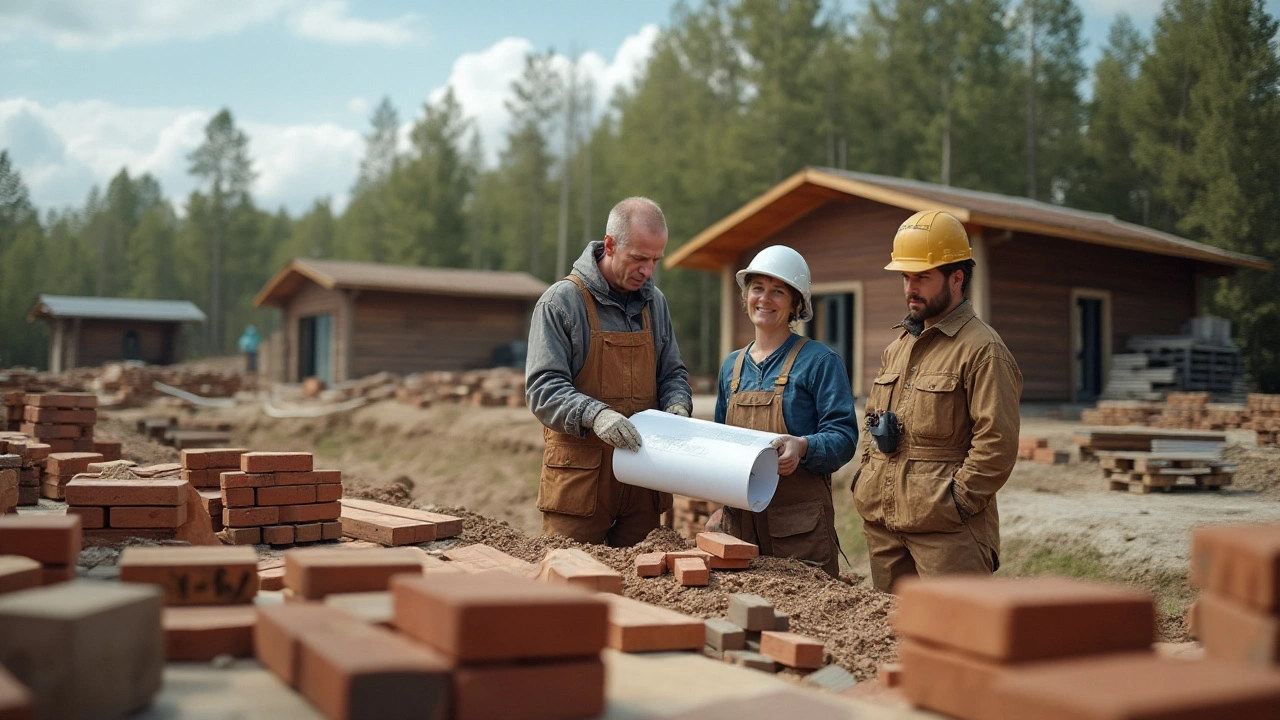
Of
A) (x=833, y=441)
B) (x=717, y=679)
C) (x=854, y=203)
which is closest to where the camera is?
(x=717, y=679)

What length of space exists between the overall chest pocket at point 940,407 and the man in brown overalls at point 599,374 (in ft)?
4.00

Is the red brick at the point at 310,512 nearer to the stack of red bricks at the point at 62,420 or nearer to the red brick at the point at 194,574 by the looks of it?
the red brick at the point at 194,574

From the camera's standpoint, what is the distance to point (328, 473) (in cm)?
459

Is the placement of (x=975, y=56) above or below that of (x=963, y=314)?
above

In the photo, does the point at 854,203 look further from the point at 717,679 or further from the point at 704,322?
the point at 704,322

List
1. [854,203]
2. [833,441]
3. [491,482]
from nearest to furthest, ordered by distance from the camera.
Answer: [833,441]
[491,482]
[854,203]

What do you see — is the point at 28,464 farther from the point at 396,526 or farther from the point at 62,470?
the point at 396,526

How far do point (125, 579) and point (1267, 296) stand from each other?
27.5 metres

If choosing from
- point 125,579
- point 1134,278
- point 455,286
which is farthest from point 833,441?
point 455,286

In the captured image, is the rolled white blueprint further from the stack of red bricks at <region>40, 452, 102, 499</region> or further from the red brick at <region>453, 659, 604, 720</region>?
the stack of red bricks at <region>40, 452, 102, 499</region>

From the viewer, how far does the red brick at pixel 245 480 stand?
444 cm

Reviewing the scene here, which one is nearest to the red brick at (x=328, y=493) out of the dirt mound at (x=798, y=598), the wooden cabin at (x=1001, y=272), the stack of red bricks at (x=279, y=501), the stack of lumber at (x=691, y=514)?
the stack of red bricks at (x=279, y=501)

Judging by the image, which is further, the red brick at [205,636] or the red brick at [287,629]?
the red brick at [205,636]

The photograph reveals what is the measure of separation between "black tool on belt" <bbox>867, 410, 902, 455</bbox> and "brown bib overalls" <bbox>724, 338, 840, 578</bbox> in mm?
425
